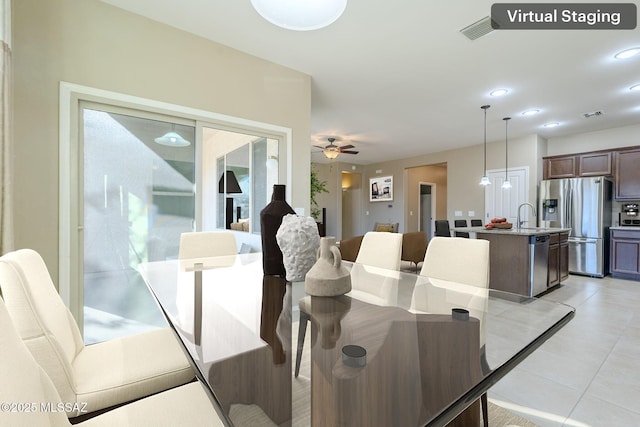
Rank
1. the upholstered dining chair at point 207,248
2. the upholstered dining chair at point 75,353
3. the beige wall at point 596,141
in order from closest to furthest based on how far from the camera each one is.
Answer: the upholstered dining chair at point 75,353 < the upholstered dining chair at point 207,248 < the beige wall at point 596,141

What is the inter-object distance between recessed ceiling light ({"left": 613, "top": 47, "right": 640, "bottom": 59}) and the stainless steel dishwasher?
6.73 feet

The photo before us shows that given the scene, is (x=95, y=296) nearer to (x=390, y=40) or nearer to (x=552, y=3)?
(x=390, y=40)

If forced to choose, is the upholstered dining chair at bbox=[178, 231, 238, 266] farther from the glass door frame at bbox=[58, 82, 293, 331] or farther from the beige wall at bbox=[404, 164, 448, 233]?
the beige wall at bbox=[404, 164, 448, 233]

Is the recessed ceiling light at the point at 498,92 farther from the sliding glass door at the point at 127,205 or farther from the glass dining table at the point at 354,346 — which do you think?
the sliding glass door at the point at 127,205

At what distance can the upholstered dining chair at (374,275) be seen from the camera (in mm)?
1206

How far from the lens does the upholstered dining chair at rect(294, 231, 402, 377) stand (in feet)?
3.96

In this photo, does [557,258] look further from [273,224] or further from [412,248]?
[273,224]

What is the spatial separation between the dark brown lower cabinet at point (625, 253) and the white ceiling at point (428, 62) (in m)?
1.95

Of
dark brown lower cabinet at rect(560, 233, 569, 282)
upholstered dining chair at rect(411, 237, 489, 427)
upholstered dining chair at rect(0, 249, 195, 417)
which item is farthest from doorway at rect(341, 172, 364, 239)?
upholstered dining chair at rect(0, 249, 195, 417)

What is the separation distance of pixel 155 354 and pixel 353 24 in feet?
8.94

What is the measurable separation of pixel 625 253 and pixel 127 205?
717 centimetres

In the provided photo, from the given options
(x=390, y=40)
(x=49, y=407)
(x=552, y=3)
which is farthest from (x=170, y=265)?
(x=552, y=3)

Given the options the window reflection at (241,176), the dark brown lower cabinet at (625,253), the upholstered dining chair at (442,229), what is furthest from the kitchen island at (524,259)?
the window reflection at (241,176)

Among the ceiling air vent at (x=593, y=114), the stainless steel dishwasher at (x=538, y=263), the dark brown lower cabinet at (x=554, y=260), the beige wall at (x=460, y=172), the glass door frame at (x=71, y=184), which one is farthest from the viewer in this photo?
the beige wall at (x=460, y=172)
